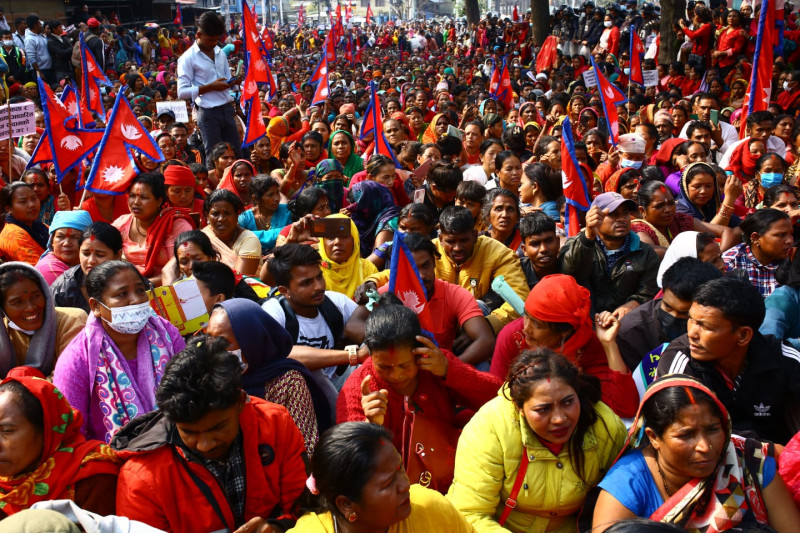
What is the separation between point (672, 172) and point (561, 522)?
5080 millimetres

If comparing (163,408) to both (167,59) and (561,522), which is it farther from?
(167,59)

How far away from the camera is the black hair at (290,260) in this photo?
393cm

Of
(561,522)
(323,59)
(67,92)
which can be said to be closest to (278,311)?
(561,522)

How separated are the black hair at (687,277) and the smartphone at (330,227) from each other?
194cm

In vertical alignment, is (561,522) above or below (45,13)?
below

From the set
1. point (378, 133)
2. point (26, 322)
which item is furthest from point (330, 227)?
point (378, 133)

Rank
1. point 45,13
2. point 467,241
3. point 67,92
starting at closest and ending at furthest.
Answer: point 467,241 < point 67,92 < point 45,13

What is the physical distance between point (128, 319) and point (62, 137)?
411 centimetres

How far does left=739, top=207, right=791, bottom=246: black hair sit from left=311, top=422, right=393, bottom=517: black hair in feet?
9.84

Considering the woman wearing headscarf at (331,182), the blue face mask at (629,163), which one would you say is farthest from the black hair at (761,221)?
the woman wearing headscarf at (331,182)

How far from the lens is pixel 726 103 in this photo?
38.2 ft

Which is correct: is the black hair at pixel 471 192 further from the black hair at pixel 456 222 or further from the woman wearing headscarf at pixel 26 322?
the woman wearing headscarf at pixel 26 322

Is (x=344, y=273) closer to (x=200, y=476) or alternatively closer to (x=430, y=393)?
(x=430, y=393)

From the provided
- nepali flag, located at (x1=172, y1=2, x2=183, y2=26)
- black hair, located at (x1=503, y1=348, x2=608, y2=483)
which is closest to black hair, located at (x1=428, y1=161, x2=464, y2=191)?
black hair, located at (x1=503, y1=348, x2=608, y2=483)
